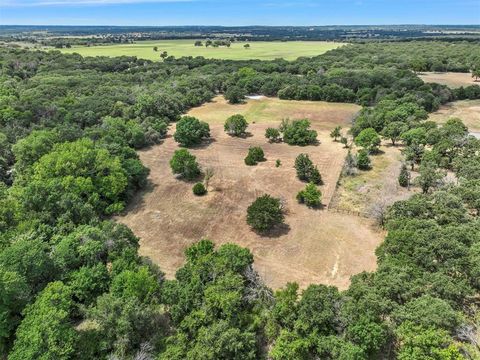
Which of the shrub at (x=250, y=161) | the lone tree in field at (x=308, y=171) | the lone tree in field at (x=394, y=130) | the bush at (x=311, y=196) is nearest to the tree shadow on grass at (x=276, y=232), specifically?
the bush at (x=311, y=196)

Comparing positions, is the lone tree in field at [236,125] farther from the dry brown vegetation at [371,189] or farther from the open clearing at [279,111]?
the dry brown vegetation at [371,189]

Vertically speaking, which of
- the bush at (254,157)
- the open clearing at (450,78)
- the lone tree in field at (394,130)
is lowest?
the bush at (254,157)

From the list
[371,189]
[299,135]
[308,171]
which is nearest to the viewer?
[371,189]

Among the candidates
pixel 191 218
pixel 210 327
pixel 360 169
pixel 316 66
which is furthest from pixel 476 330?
pixel 316 66

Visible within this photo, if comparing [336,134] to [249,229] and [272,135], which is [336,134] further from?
A: [249,229]

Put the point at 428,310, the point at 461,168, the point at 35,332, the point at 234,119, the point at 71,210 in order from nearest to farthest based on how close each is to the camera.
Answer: the point at 35,332
the point at 428,310
the point at 71,210
the point at 461,168
the point at 234,119

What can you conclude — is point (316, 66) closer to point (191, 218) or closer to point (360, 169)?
point (360, 169)

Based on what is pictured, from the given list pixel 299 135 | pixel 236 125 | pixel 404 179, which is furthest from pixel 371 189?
pixel 236 125
